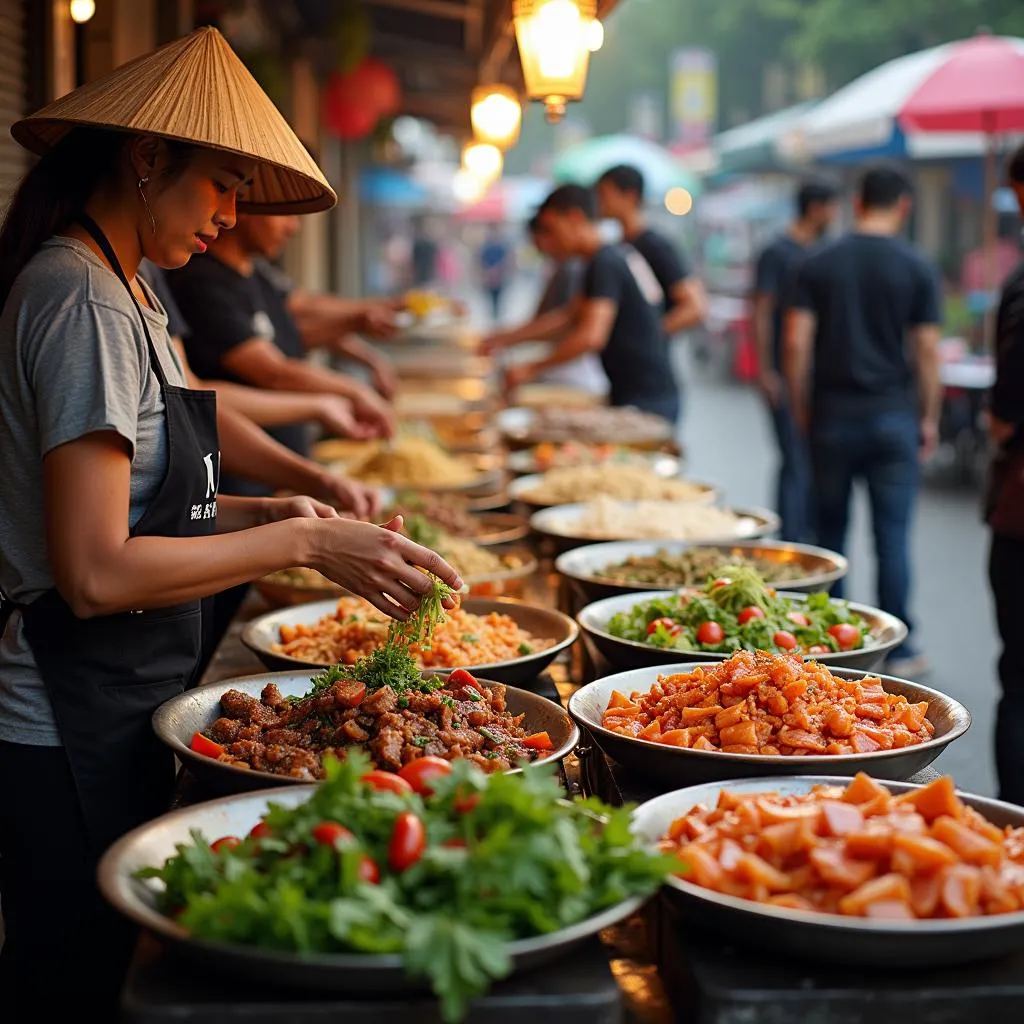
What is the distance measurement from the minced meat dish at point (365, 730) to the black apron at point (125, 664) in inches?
6.0

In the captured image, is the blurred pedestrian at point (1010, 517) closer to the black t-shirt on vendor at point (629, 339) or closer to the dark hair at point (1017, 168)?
the dark hair at point (1017, 168)

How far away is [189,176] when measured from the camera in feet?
8.25

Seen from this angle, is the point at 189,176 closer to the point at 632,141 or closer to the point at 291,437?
the point at 291,437

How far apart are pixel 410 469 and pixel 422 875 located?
4.05m

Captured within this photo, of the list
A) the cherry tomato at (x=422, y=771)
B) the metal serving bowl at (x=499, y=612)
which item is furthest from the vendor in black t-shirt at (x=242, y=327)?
the cherry tomato at (x=422, y=771)

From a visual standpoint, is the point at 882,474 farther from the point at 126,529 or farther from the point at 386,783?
the point at 386,783

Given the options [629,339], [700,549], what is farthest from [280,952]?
[629,339]

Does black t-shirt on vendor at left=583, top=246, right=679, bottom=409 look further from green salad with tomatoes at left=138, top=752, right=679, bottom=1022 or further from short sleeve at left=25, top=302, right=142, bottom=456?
green salad with tomatoes at left=138, top=752, right=679, bottom=1022

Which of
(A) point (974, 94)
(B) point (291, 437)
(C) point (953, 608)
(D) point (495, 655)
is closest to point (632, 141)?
(A) point (974, 94)

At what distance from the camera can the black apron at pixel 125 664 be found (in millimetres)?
2492

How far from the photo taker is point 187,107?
2480 mm

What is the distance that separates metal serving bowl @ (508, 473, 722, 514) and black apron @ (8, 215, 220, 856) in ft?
8.77


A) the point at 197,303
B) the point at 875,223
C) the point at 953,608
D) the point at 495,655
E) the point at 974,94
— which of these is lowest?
the point at 953,608

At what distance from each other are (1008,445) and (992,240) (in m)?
A: 8.53
